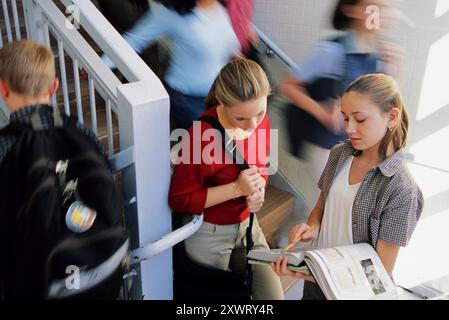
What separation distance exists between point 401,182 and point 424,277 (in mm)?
940

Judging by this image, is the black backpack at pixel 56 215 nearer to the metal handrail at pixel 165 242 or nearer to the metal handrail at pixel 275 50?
the metal handrail at pixel 165 242

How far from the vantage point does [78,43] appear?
51.3 inches

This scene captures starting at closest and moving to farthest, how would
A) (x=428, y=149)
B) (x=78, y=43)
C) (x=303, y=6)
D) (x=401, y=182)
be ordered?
(x=401, y=182)
(x=78, y=43)
(x=428, y=149)
(x=303, y=6)

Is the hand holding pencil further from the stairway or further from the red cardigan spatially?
the stairway

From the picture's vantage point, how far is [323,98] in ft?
4.98

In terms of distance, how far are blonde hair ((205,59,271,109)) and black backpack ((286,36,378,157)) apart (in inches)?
14.3

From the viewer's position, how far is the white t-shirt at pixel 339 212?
116cm

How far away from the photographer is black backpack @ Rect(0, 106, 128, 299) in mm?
943
